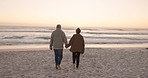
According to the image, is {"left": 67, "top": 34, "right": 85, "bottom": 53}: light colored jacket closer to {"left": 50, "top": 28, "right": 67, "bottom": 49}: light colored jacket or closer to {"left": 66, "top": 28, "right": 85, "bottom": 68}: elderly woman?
{"left": 66, "top": 28, "right": 85, "bottom": 68}: elderly woman

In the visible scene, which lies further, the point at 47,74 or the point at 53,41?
the point at 53,41

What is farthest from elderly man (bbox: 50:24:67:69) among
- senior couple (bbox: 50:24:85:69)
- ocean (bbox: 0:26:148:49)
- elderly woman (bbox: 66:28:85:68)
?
ocean (bbox: 0:26:148:49)

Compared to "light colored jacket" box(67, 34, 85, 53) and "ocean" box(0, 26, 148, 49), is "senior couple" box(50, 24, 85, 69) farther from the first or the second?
"ocean" box(0, 26, 148, 49)

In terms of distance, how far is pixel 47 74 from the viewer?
10672 millimetres

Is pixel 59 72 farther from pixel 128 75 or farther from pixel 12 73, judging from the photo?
pixel 128 75

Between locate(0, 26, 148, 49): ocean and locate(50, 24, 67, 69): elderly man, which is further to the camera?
locate(0, 26, 148, 49): ocean

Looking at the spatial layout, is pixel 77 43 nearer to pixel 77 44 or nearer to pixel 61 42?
pixel 77 44

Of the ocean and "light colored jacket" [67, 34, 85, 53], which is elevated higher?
"light colored jacket" [67, 34, 85, 53]

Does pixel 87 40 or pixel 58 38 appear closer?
pixel 58 38

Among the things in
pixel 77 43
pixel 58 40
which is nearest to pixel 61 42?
pixel 58 40

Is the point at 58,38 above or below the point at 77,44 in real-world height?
above

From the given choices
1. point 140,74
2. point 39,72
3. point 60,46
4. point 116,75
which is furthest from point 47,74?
point 140,74

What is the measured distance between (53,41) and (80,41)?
1124 mm

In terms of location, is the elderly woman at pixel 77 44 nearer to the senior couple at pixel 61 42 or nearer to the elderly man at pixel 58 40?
the senior couple at pixel 61 42
